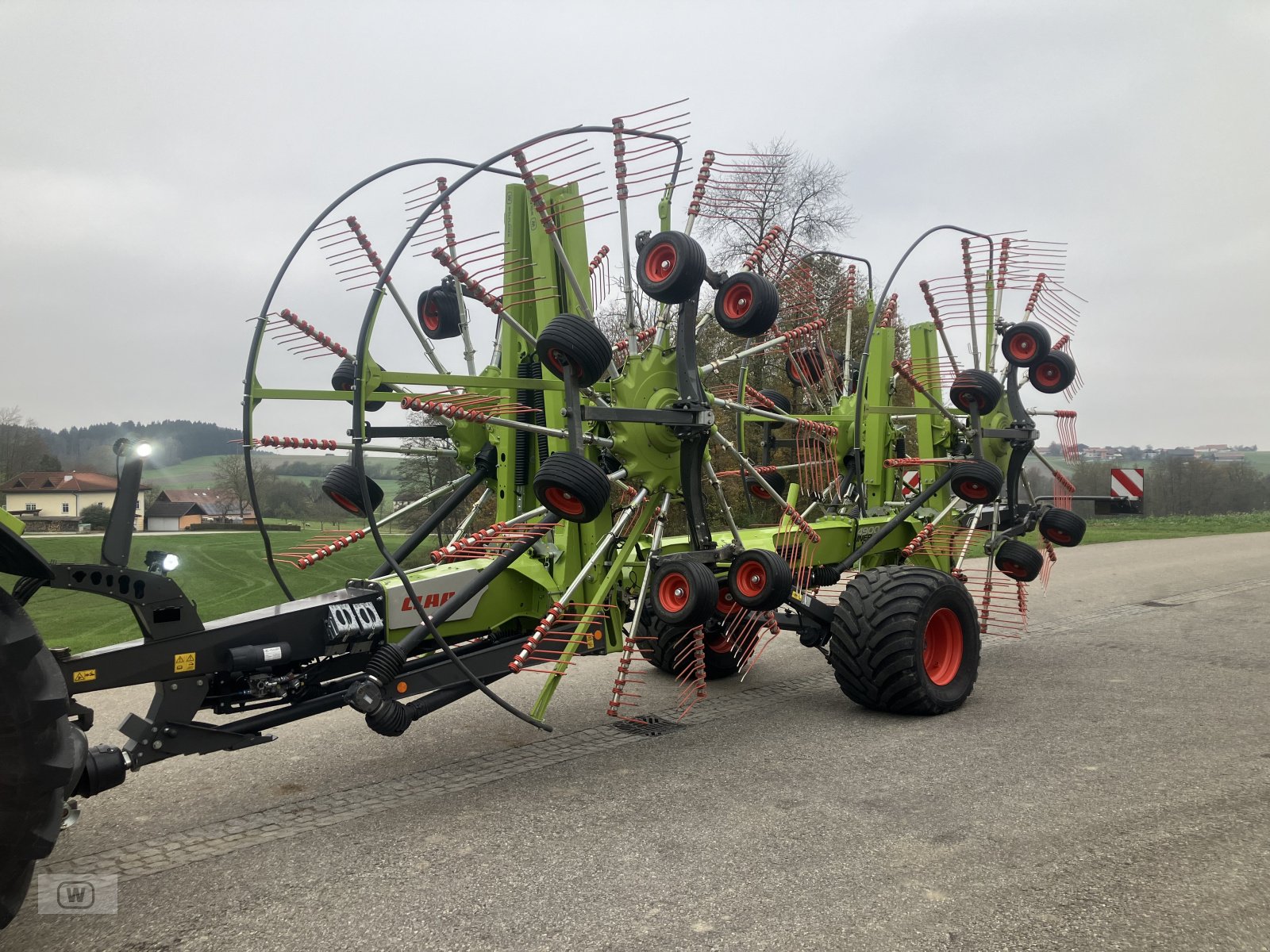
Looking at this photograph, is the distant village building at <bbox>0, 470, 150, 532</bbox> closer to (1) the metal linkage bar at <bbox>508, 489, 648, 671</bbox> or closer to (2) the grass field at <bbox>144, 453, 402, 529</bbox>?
(2) the grass field at <bbox>144, 453, 402, 529</bbox>

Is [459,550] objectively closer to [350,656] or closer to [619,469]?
[350,656]

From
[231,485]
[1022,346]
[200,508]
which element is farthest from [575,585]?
[231,485]

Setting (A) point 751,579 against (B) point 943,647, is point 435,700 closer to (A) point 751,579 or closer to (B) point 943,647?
(A) point 751,579

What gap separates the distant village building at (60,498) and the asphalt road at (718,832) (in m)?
1.40

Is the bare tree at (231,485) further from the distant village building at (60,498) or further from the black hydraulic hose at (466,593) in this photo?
the black hydraulic hose at (466,593)

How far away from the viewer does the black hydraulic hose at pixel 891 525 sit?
23.0ft

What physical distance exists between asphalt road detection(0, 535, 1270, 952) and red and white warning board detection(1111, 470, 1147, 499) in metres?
3.89

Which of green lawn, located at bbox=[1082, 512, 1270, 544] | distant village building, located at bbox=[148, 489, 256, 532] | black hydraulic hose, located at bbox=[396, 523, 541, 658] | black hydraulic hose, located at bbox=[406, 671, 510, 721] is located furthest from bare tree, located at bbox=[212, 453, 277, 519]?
green lawn, located at bbox=[1082, 512, 1270, 544]

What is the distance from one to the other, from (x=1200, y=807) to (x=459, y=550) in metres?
3.62

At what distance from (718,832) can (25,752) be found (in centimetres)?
267

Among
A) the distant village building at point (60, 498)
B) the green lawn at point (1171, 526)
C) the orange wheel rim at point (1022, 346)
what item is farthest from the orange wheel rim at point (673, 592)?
the green lawn at point (1171, 526)

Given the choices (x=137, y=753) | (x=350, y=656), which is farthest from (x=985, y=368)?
(x=137, y=753)

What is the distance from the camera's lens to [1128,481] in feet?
34.7

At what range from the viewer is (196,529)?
49.7 feet
